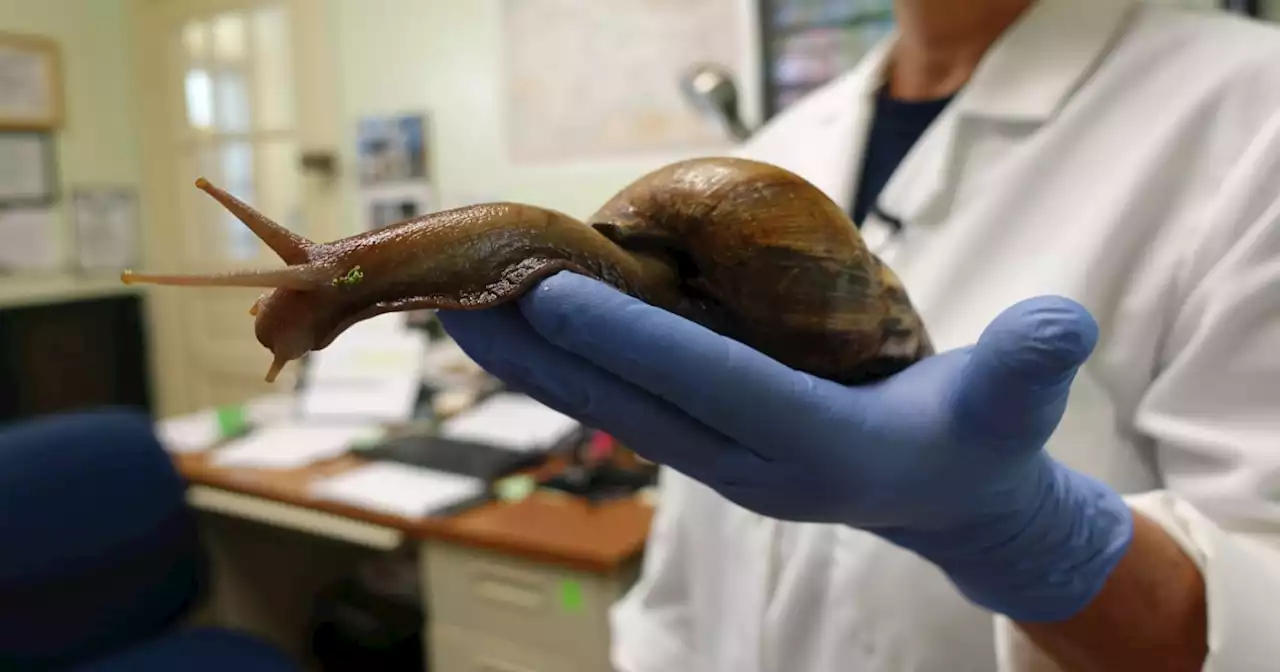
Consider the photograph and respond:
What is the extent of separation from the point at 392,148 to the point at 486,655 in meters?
1.56

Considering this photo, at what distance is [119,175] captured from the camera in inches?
124

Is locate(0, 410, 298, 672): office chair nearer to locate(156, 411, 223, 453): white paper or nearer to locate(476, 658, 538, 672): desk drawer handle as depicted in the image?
locate(156, 411, 223, 453): white paper

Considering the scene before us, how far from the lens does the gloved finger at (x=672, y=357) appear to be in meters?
0.46

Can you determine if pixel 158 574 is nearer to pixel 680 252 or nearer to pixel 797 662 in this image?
pixel 797 662

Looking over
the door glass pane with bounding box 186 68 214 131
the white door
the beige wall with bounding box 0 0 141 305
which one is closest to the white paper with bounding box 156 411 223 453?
the white door

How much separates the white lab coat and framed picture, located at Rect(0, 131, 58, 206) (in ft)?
9.30

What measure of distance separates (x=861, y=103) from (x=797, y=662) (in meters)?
0.55

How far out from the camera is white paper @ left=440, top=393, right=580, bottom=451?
181cm

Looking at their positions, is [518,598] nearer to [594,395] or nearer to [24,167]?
[594,395]

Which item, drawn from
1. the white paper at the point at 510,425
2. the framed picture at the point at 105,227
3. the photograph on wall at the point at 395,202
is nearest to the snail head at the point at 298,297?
the white paper at the point at 510,425

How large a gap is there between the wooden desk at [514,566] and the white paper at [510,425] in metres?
0.25

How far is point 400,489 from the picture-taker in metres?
1.62

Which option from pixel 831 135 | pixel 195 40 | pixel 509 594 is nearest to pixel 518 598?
pixel 509 594

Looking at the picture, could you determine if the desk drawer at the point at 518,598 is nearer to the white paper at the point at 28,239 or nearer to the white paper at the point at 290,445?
the white paper at the point at 290,445
